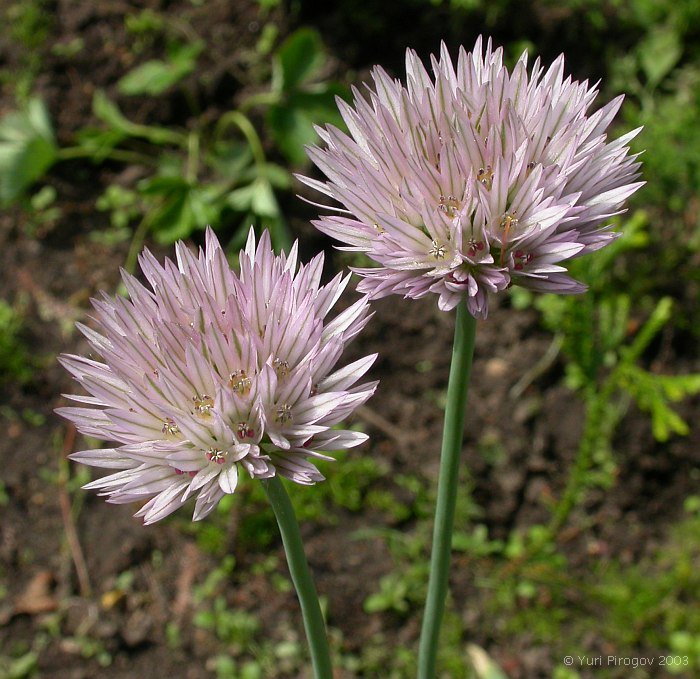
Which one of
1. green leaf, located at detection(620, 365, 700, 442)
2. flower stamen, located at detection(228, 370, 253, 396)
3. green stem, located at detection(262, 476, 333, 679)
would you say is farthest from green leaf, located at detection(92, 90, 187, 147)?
green stem, located at detection(262, 476, 333, 679)

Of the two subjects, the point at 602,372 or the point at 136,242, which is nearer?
the point at 602,372

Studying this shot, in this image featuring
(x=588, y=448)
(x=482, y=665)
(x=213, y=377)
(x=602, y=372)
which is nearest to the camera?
(x=213, y=377)

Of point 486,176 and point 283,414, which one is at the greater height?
point 486,176

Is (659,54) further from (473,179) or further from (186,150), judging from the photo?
(473,179)

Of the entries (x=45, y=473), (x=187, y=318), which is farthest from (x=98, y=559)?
(x=187, y=318)

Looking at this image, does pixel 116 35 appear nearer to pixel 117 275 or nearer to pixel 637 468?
pixel 117 275

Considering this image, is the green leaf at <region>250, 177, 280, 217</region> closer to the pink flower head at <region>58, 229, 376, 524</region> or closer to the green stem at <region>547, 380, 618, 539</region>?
the green stem at <region>547, 380, 618, 539</region>

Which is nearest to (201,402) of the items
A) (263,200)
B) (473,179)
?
(473,179)
